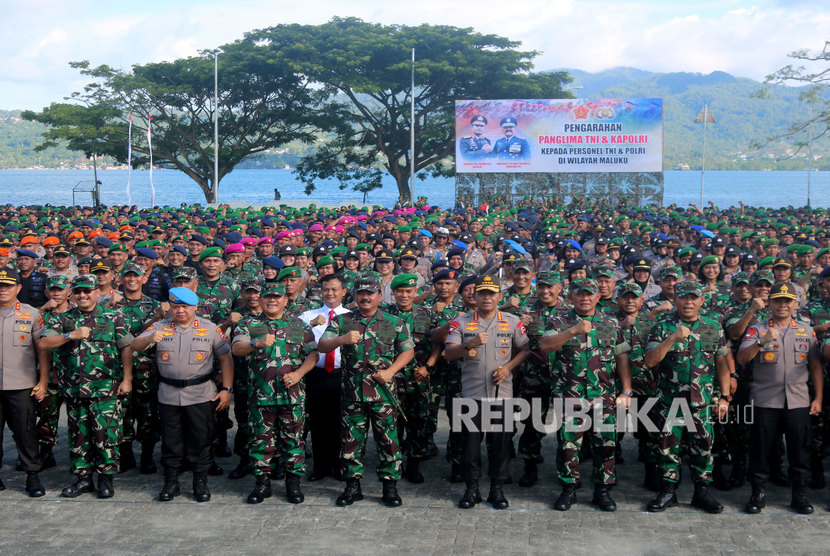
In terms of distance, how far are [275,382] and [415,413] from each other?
49.5 inches

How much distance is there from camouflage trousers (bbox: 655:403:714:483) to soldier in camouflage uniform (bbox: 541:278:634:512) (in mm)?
338

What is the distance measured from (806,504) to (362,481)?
3189 mm

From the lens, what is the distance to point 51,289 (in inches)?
251

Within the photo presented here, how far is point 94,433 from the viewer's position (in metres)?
6.07

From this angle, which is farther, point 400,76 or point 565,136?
point 400,76

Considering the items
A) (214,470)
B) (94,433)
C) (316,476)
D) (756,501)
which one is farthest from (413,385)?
(756,501)

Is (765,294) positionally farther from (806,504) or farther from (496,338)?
(496,338)

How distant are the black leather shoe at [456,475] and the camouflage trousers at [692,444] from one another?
5.01 feet

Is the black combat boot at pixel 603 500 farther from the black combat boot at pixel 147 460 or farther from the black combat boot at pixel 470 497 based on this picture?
the black combat boot at pixel 147 460

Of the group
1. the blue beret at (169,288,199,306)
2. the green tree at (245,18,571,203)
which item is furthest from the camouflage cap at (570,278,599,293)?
the green tree at (245,18,571,203)

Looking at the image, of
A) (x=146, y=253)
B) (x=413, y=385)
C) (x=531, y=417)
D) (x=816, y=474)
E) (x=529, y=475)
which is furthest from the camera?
(x=146, y=253)

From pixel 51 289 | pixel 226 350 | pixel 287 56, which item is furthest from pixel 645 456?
pixel 287 56

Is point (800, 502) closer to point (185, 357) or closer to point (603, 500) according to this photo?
point (603, 500)

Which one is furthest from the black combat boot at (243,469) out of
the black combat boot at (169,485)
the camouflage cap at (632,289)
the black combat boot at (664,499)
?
the camouflage cap at (632,289)
